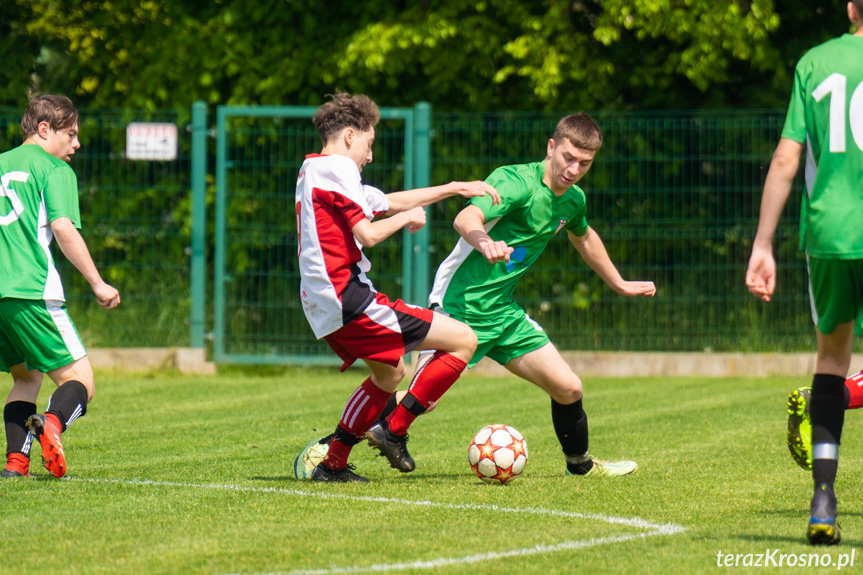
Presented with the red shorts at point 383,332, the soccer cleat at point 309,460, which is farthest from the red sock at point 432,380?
the soccer cleat at point 309,460

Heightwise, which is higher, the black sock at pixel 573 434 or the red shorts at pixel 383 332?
the red shorts at pixel 383 332

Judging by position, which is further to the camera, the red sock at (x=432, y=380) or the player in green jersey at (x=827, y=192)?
the red sock at (x=432, y=380)

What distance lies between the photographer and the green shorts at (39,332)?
5445mm

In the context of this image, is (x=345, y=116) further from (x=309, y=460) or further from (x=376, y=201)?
(x=309, y=460)

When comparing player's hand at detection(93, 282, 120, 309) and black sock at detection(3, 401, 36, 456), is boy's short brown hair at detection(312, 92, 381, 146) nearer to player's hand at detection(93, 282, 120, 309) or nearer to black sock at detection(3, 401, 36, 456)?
player's hand at detection(93, 282, 120, 309)

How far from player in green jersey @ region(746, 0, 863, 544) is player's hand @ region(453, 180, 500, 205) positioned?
1547 millimetres

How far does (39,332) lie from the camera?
546cm

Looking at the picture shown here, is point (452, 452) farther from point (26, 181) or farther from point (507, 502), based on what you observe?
point (26, 181)

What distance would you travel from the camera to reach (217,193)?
37.4 ft

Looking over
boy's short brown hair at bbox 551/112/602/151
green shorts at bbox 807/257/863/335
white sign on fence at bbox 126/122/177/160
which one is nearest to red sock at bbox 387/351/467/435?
boy's short brown hair at bbox 551/112/602/151

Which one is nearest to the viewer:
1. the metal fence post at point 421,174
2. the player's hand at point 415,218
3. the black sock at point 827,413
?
the black sock at point 827,413

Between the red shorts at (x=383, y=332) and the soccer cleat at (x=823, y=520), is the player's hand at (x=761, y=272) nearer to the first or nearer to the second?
the soccer cleat at (x=823, y=520)

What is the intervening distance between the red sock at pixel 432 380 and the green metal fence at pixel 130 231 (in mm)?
6431

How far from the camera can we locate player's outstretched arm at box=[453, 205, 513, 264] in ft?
16.3
